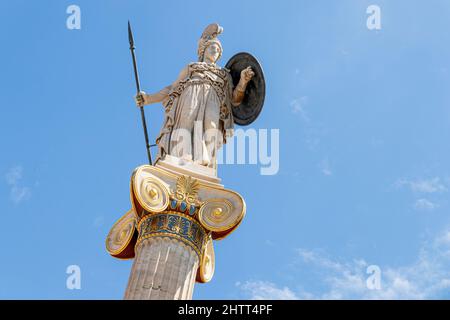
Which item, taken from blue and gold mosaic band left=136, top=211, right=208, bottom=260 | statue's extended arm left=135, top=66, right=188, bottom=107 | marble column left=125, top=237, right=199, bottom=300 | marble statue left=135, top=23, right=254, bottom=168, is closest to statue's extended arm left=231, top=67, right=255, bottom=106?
marble statue left=135, top=23, right=254, bottom=168

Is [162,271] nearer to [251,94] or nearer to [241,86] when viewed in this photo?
[241,86]

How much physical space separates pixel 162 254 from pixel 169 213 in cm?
105

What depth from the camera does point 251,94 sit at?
2086 centimetres

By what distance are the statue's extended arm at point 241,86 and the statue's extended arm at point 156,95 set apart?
4.64 feet

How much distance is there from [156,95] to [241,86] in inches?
88.7

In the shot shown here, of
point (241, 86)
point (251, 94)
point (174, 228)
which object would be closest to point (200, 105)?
point (241, 86)

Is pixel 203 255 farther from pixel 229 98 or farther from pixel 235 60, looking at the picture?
pixel 235 60

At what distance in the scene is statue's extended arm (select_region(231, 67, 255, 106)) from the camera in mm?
20453

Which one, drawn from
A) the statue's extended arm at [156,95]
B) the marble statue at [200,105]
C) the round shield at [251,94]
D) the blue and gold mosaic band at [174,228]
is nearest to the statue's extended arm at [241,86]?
the marble statue at [200,105]

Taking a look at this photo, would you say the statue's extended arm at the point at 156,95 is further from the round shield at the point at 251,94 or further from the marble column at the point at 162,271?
the marble column at the point at 162,271

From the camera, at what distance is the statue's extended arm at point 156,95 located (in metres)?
20.4
